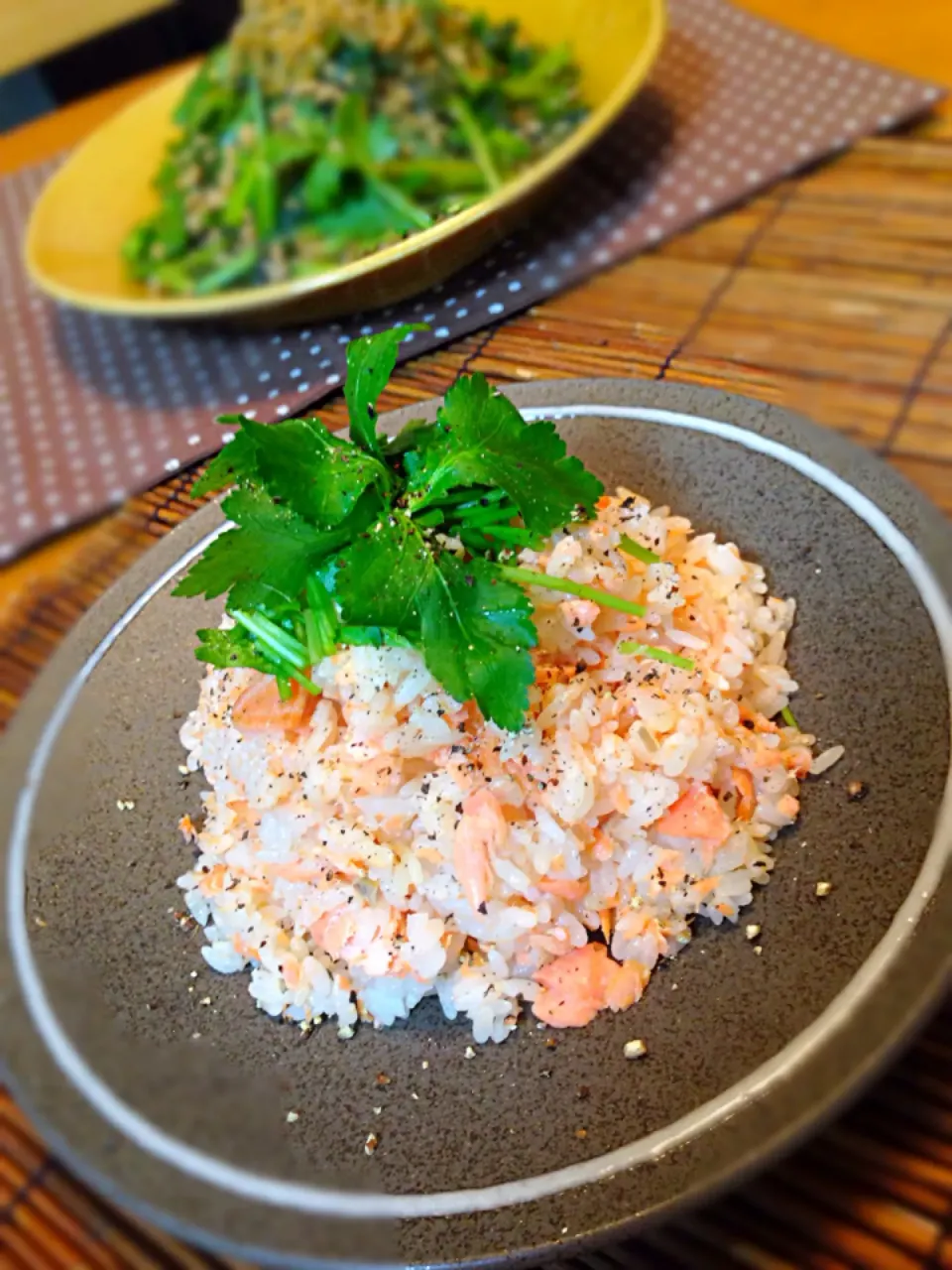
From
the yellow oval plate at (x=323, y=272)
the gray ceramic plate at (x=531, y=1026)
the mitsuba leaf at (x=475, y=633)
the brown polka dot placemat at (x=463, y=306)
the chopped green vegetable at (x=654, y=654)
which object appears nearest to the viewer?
the gray ceramic plate at (x=531, y=1026)

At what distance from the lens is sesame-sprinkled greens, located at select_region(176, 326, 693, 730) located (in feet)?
3.25

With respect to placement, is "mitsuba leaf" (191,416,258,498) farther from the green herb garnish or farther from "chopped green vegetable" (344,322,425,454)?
"chopped green vegetable" (344,322,425,454)

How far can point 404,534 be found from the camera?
100 cm

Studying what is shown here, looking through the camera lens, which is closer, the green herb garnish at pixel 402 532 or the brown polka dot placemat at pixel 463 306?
the green herb garnish at pixel 402 532

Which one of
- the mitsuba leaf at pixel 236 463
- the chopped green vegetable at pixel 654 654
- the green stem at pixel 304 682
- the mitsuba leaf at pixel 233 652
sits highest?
the mitsuba leaf at pixel 236 463

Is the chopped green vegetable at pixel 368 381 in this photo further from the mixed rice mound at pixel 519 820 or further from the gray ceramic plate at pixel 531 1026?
the gray ceramic plate at pixel 531 1026

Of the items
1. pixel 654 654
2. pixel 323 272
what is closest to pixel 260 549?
pixel 654 654

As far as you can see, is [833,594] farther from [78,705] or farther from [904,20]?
[904,20]

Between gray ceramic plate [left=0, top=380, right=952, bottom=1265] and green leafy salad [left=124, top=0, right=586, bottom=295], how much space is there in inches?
38.3

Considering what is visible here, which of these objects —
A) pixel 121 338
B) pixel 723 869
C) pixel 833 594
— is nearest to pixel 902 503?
pixel 833 594

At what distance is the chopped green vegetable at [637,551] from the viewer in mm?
1160

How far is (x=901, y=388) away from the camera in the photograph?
154cm

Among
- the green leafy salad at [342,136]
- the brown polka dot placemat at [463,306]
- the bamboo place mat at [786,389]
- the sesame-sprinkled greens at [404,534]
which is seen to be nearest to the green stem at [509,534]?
the sesame-sprinkled greens at [404,534]

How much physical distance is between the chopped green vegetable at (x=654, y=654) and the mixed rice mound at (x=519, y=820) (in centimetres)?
1
